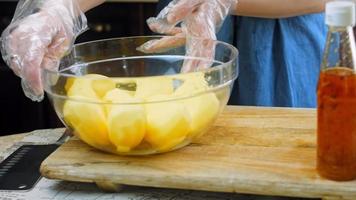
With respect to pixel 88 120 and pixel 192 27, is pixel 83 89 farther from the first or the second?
pixel 192 27

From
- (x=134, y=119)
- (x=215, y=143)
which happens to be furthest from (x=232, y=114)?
(x=134, y=119)

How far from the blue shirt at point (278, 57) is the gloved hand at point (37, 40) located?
0.36 meters

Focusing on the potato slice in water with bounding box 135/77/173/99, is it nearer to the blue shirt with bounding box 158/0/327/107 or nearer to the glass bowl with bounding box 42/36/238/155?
the glass bowl with bounding box 42/36/238/155

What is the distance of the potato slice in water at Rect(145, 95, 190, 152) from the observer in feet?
2.33

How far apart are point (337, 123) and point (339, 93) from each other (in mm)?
36

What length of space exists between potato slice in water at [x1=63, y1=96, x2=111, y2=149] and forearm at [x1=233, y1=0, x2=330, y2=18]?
1.28ft

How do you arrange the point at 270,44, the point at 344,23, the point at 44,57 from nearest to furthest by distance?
1. the point at 344,23
2. the point at 44,57
3. the point at 270,44

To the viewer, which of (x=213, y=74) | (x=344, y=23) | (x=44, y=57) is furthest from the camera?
(x=44, y=57)

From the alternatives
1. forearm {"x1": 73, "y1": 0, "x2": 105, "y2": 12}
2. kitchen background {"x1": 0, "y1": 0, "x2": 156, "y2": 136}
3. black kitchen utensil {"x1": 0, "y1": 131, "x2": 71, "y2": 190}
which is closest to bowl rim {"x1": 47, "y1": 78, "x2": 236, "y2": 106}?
black kitchen utensil {"x1": 0, "y1": 131, "x2": 71, "y2": 190}

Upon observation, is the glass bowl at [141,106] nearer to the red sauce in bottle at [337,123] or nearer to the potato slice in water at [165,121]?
the potato slice in water at [165,121]

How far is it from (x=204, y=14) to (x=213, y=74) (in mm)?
176

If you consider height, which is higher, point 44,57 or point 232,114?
point 44,57

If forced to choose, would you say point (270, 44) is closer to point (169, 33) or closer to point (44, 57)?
point (169, 33)

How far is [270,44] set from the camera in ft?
3.63
